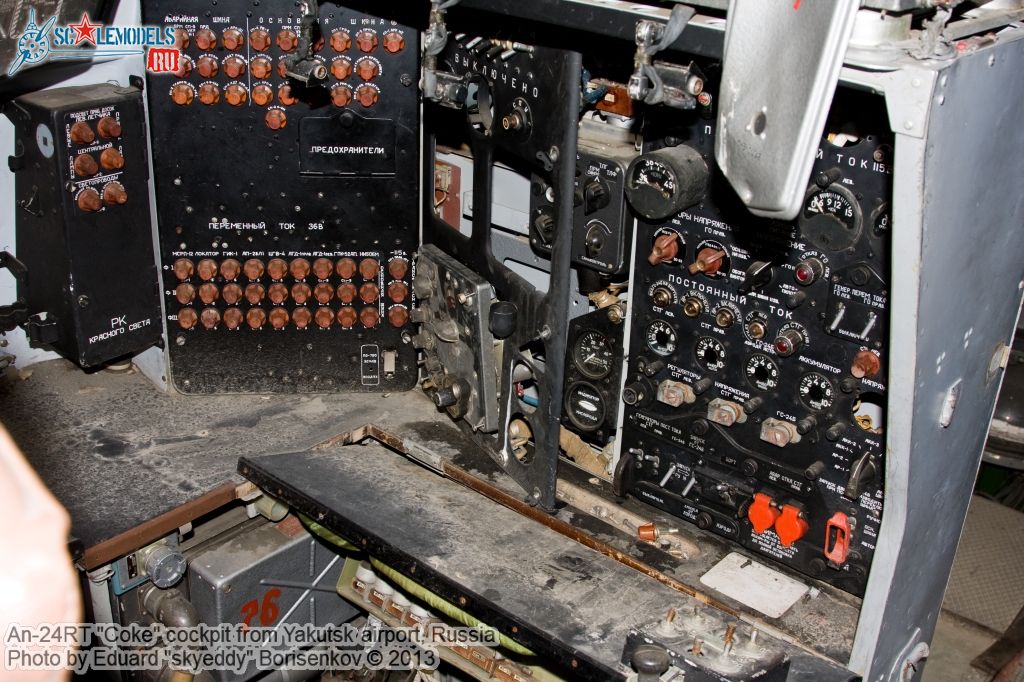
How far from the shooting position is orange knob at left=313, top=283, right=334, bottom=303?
3.01 m

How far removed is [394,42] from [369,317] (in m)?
0.76

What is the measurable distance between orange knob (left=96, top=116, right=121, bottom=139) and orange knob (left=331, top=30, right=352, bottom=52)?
1.92 ft

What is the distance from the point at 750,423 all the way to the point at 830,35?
41.5 inches

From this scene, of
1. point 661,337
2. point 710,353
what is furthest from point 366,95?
point 710,353

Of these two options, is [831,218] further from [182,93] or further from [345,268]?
[182,93]

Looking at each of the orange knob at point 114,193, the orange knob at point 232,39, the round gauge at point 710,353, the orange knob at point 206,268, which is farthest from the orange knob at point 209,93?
the round gauge at point 710,353

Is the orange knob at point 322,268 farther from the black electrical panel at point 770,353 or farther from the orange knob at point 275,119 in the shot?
the black electrical panel at point 770,353

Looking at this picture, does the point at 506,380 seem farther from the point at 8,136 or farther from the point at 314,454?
the point at 8,136

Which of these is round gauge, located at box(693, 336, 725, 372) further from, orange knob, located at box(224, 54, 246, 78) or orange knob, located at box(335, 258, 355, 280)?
orange knob, located at box(224, 54, 246, 78)

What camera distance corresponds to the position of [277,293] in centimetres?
299

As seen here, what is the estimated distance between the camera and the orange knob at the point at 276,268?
2965mm

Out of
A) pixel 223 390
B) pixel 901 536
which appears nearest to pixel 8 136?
pixel 223 390

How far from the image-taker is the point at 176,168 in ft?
9.37

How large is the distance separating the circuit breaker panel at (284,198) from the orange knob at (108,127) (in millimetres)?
98
